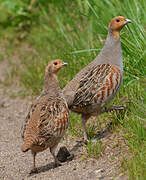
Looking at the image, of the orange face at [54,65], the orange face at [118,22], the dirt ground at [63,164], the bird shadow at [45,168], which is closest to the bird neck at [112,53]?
the orange face at [118,22]

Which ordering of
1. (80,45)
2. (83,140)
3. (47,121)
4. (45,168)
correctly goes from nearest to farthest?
(47,121) < (45,168) < (83,140) < (80,45)

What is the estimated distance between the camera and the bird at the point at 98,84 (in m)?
5.60

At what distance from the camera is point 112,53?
5.82 metres

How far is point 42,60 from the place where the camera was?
336 inches

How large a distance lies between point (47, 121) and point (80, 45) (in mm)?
3140

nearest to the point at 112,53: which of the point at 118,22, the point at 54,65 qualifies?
the point at 118,22

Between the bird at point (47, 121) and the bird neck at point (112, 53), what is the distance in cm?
79

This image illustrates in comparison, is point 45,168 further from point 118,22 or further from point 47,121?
point 118,22

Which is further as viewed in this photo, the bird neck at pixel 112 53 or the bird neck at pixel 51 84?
the bird neck at pixel 112 53

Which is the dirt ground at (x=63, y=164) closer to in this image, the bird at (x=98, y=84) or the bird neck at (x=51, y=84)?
the bird at (x=98, y=84)

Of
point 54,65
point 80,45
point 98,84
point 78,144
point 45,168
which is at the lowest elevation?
point 78,144

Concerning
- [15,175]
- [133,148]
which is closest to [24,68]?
[15,175]

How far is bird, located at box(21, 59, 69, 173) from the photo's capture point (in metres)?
4.73

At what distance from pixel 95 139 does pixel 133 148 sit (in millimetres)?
1374
